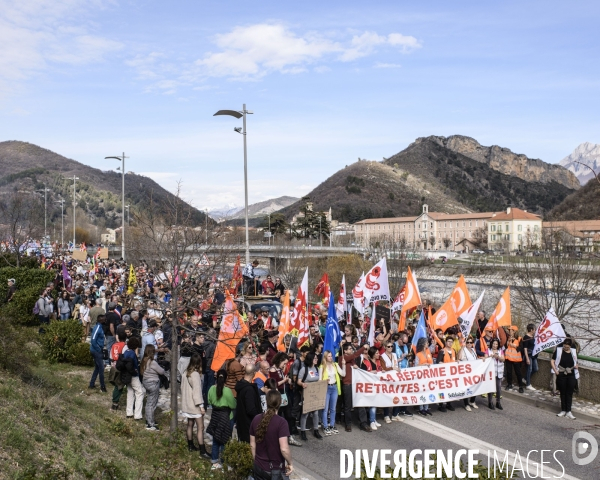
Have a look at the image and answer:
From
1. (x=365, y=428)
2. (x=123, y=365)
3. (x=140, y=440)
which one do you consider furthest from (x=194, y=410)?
(x=365, y=428)

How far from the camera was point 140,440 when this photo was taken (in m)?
9.61

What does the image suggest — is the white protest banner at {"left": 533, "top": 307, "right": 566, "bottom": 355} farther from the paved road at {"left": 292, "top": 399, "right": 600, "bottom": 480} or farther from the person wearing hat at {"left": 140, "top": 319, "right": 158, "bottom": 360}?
the person wearing hat at {"left": 140, "top": 319, "right": 158, "bottom": 360}

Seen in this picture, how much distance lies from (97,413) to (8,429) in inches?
141

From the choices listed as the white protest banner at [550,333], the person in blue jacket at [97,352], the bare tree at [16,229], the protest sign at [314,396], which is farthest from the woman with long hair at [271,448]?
the bare tree at [16,229]

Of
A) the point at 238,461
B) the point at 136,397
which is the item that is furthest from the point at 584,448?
the point at 136,397

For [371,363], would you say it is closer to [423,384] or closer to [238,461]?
[423,384]

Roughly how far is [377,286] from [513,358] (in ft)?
15.2

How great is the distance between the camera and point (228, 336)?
40.5ft

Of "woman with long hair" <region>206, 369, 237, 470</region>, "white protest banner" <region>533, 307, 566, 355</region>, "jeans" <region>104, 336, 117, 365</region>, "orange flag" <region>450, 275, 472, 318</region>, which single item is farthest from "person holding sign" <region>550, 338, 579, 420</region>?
"jeans" <region>104, 336, 117, 365</region>

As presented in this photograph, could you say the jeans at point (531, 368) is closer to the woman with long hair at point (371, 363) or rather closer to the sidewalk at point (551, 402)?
the sidewalk at point (551, 402)

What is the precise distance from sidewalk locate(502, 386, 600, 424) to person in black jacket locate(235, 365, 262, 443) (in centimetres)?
709

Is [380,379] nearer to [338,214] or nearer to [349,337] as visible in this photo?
[349,337]

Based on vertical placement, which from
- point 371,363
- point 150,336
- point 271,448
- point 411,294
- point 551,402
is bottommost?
point 551,402

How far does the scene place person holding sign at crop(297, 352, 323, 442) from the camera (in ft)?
35.1
